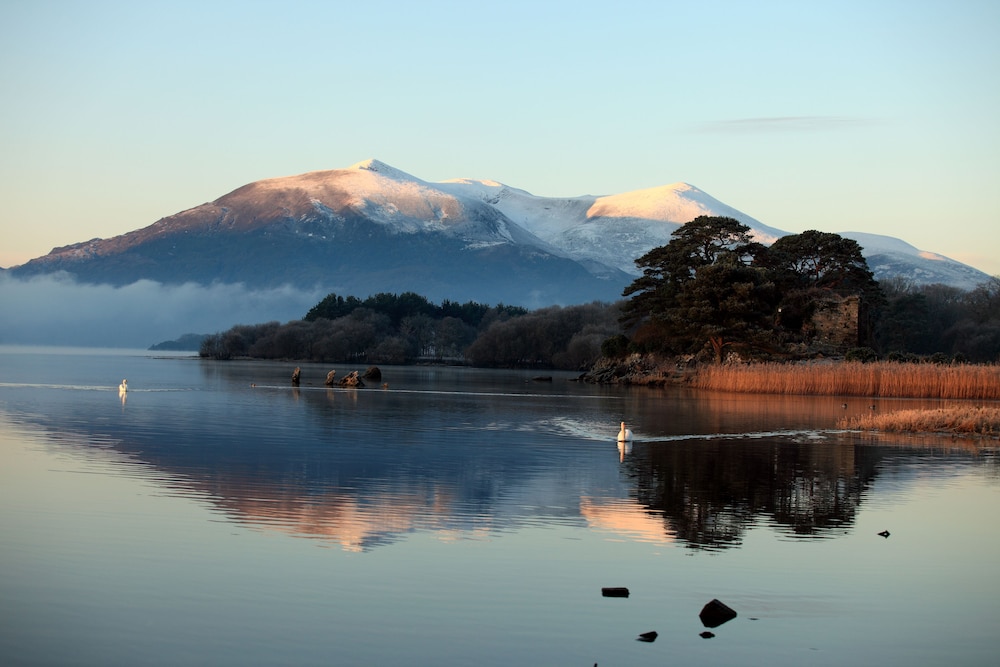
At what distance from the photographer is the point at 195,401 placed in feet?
135

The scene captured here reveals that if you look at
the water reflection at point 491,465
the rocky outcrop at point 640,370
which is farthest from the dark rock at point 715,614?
the rocky outcrop at point 640,370

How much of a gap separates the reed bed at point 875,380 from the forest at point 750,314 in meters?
8.96

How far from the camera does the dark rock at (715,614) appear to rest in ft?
30.4

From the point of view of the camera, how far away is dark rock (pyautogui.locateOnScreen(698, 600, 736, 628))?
365 inches

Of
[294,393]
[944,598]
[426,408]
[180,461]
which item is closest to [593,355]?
[294,393]

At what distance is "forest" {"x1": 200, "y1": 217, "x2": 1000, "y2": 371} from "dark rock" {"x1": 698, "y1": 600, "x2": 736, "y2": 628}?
52895 millimetres

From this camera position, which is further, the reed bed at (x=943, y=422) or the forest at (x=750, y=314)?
the forest at (x=750, y=314)

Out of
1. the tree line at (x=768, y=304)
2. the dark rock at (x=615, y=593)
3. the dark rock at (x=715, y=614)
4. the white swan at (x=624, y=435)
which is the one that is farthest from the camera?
the tree line at (x=768, y=304)

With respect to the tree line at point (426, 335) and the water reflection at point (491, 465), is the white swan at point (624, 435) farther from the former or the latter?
the tree line at point (426, 335)

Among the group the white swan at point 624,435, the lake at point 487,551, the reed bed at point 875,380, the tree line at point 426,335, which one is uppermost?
the tree line at point 426,335

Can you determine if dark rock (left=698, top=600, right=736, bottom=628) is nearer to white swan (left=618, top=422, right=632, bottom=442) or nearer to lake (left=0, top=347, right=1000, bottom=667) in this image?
lake (left=0, top=347, right=1000, bottom=667)

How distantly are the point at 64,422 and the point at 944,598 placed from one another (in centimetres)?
2427

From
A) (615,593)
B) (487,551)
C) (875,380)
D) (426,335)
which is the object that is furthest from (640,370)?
(426,335)

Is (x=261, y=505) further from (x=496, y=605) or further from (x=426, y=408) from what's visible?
(x=426, y=408)
